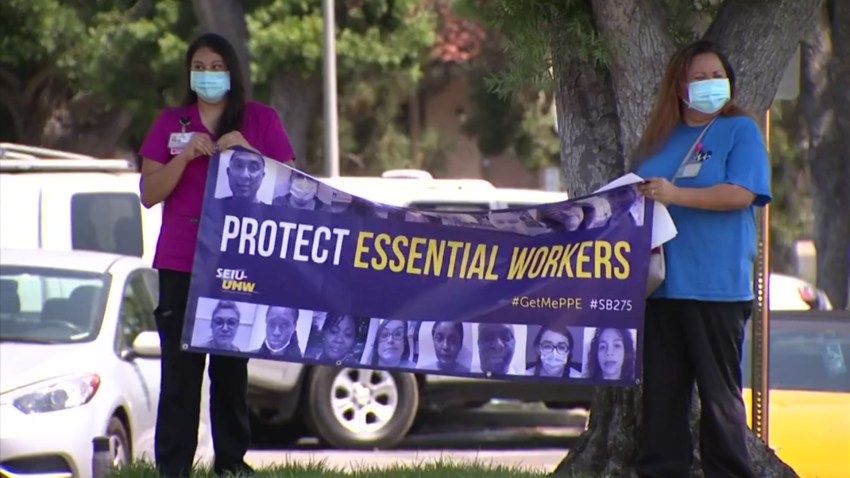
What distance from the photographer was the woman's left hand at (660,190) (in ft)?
18.5

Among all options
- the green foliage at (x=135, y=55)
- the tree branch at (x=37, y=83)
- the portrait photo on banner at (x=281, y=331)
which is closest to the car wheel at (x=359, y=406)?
the portrait photo on banner at (x=281, y=331)

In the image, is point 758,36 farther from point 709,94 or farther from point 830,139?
point 830,139

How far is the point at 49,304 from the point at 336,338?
12.8 feet

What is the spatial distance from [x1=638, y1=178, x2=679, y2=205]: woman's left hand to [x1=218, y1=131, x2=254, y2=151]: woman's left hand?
1457 millimetres

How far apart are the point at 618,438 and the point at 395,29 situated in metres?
15.4

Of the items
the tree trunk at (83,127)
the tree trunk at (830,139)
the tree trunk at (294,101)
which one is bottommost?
the tree trunk at (830,139)

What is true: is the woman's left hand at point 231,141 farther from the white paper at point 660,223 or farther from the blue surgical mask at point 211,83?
the white paper at point 660,223

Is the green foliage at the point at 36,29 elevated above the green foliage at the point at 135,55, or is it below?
above

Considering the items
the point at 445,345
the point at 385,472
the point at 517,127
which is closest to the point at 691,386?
the point at 445,345

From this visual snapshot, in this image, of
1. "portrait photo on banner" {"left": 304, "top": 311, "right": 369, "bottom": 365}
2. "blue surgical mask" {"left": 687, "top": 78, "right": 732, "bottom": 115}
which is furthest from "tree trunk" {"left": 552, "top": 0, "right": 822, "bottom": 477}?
"portrait photo on banner" {"left": 304, "top": 311, "right": 369, "bottom": 365}

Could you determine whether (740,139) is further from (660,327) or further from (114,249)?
(114,249)

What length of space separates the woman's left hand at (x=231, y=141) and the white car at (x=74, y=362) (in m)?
2.76

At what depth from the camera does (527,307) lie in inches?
234

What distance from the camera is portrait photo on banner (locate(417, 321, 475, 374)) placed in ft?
19.5
